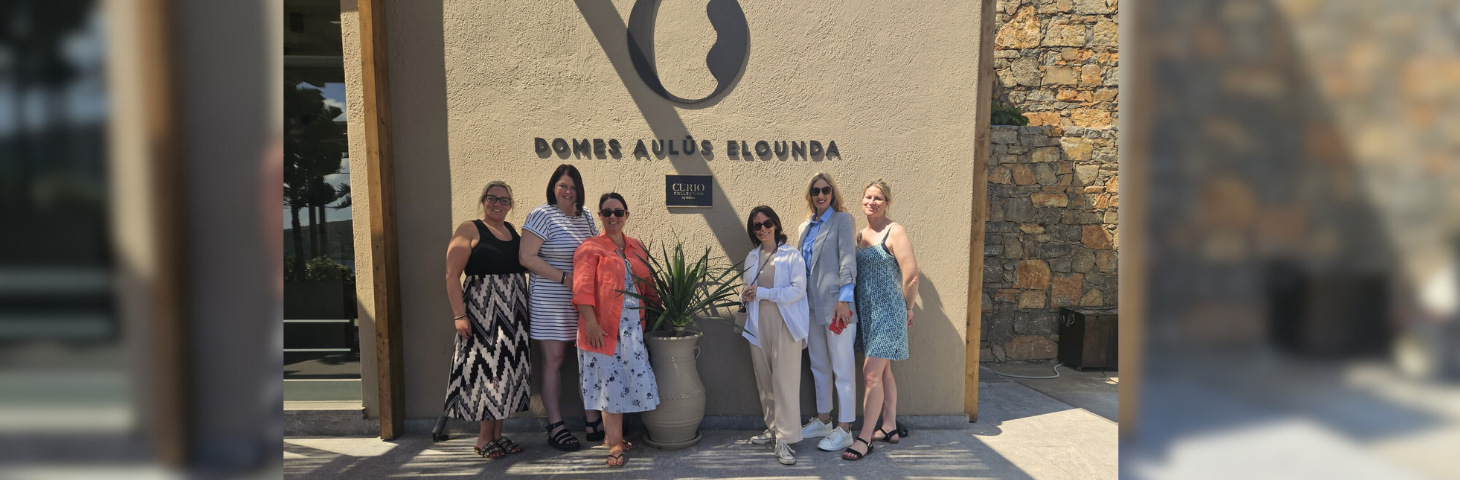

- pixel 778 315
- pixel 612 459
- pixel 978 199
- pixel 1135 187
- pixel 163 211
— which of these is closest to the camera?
pixel 163 211

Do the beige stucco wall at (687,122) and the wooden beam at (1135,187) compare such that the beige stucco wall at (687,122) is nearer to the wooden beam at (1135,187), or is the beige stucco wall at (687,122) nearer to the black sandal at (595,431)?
the black sandal at (595,431)

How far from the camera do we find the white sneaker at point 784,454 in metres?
3.45

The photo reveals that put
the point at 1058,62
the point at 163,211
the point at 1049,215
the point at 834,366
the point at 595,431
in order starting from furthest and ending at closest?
1. the point at 1058,62
2. the point at 1049,215
3. the point at 595,431
4. the point at 834,366
5. the point at 163,211

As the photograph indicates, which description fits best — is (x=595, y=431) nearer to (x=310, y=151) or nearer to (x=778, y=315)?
(x=778, y=315)

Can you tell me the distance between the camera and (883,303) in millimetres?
3705

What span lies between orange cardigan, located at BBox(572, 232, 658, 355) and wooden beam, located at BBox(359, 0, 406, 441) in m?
1.23

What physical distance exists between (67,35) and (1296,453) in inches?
36.0

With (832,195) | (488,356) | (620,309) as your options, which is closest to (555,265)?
(620,309)

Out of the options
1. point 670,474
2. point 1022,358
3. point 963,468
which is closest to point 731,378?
point 670,474

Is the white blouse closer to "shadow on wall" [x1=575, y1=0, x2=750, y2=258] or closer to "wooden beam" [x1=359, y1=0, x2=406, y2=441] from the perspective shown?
"shadow on wall" [x1=575, y1=0, x2=750, y2=258]

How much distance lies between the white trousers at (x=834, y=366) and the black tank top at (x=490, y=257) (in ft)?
5.64

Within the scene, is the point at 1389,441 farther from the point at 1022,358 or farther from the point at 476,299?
the point at 1022,358

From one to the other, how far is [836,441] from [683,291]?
1.20 meters

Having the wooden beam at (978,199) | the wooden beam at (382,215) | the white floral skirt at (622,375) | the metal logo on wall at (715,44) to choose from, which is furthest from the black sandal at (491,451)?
the wooden beam at (978,199)
